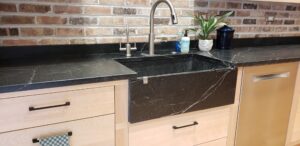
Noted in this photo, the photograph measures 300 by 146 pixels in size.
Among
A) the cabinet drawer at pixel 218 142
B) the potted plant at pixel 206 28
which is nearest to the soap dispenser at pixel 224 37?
the potted plant at pixel 206 28

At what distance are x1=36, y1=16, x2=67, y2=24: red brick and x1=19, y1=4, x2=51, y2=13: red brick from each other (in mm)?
41

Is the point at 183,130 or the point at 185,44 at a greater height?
the point at 185,44

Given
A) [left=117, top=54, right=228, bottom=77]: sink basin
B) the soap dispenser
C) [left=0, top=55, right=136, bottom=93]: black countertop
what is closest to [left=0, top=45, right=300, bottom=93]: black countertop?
[left=0, top=55, right=136, bottom=93]: black countertop

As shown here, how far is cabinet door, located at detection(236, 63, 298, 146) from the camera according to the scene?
5.24ft

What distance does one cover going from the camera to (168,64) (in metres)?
1.80

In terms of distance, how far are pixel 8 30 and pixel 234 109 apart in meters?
1.44

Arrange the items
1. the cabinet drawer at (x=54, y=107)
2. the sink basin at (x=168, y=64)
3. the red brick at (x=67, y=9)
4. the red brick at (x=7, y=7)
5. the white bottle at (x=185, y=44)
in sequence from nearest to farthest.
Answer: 1. the cabinet drawer at (x=54, y=107)
2. the red brick at (x=7, y=7)
3. the red brick at (x=67, y=9)
4. the sink basin at (x=168, y=64)
5. the white bottle at (x=185, y=44)

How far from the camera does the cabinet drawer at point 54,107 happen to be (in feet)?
3.29

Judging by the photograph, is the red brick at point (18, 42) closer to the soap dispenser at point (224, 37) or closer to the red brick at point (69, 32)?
the red brick at point (69, 32)

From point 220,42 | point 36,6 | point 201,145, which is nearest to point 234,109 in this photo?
point 201,145

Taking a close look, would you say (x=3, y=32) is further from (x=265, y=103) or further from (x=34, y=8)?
(x=265, y=103)

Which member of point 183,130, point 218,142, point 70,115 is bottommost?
point 218,142

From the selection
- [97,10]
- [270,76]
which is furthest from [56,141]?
[270,76]

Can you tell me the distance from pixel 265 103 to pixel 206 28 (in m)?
0.68
